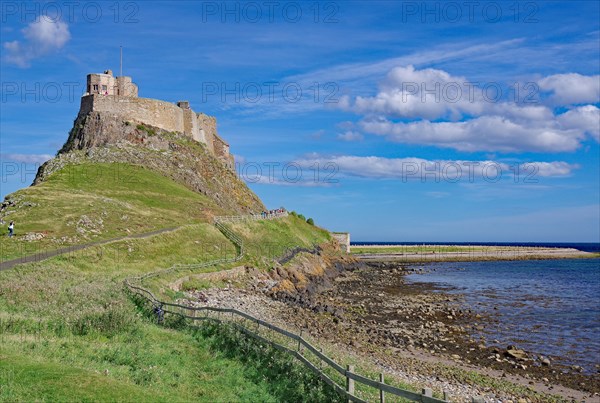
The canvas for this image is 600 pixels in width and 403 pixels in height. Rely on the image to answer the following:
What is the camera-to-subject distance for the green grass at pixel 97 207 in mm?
48281

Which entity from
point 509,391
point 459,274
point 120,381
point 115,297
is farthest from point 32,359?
point 459,274

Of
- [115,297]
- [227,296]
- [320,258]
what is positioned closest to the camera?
[115,297]

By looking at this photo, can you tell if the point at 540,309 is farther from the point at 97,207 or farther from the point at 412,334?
the point at 97,207

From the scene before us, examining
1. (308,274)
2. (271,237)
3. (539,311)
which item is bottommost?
(539,311)

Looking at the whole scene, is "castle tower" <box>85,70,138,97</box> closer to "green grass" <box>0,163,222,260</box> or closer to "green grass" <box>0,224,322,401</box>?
"green grass" <box>0,163,222,260</box>

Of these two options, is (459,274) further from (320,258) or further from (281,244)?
(281,244)

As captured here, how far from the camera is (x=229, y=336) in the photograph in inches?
910

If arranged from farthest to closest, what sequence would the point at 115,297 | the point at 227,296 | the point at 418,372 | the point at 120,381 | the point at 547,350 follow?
the point at 227,296, the point at 547,350, the point at 115,297, the point at 418,372, the point at 120,381

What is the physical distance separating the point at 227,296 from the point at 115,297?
11408 millimetres

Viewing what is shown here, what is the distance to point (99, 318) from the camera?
2328 centimetres

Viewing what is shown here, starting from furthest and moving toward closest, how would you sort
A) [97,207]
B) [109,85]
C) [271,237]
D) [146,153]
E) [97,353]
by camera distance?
[109,85]
[146,153]
[271,237]
[97,207]
[97,353]

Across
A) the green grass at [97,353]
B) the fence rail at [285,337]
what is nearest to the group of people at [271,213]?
the fence rail at [285,337]

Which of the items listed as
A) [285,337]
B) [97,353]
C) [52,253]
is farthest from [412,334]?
[52,253]

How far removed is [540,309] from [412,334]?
21.2 metres
